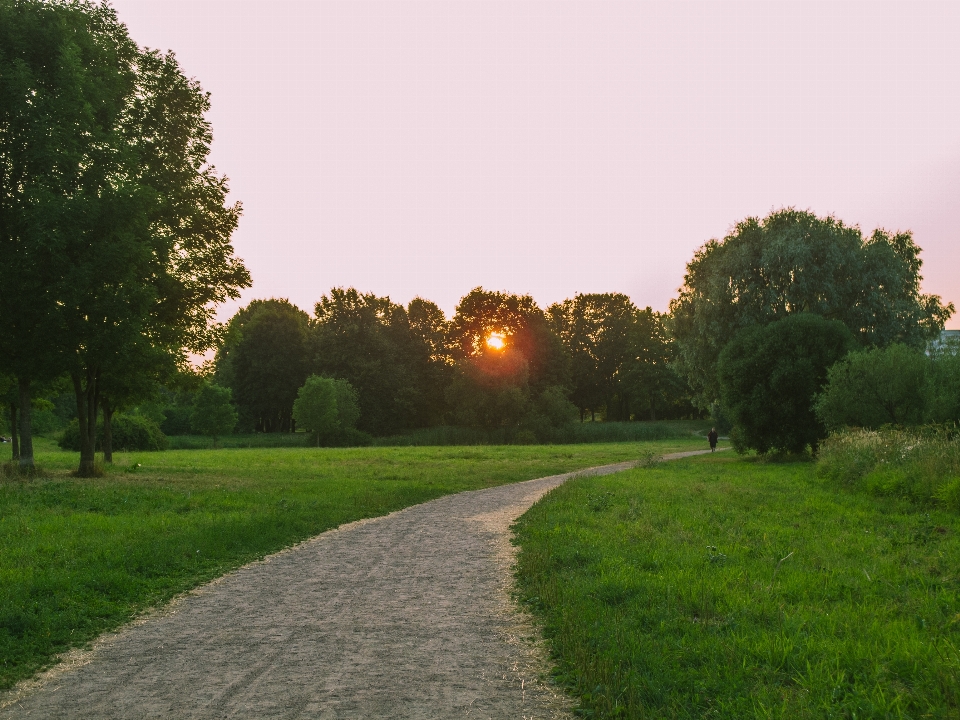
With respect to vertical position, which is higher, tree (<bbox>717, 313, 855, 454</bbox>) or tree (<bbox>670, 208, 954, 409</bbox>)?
tree (<bbox>670, 208, 954, 409</bbox>)

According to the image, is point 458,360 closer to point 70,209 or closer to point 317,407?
point 317,407

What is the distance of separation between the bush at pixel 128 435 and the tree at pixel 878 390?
48402mm

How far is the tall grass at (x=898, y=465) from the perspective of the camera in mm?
16625

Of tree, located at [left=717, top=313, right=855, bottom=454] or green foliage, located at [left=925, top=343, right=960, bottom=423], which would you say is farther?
tree, located at [left=717, top=313, right=855, bottom=454]

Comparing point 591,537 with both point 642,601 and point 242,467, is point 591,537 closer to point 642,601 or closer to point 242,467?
point 642,601

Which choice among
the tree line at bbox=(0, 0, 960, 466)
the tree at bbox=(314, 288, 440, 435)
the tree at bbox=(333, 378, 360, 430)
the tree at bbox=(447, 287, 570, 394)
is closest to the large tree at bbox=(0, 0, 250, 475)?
the tree line at bbox=(0, 0, 960, 466)

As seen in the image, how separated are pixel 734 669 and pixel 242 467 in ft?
99.0

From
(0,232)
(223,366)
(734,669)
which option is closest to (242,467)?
(0,232)

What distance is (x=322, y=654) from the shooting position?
22.9 feet

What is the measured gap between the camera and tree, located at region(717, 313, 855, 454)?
1423 inches

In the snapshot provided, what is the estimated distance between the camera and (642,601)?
8492mm

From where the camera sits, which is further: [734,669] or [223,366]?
[223,366]

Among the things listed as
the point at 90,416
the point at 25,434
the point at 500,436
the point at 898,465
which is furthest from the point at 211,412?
the point at 898,465

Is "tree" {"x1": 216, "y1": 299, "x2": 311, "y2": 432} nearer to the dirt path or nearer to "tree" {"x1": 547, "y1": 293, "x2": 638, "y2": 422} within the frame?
"tree" {"x1": 547, "y1": 293, "x2": 638, "y2": 422}
